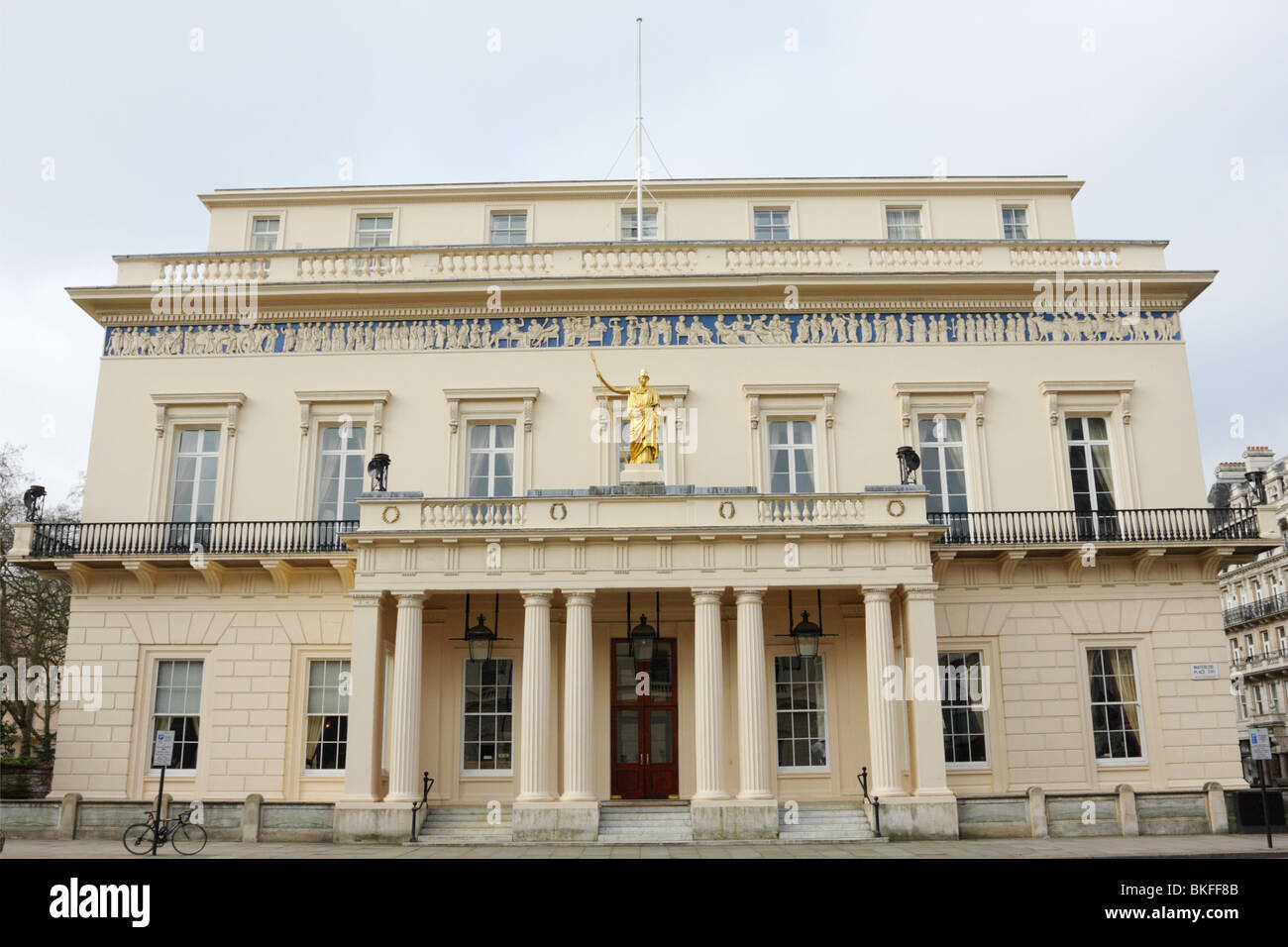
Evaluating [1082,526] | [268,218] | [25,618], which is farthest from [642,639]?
[25,618]

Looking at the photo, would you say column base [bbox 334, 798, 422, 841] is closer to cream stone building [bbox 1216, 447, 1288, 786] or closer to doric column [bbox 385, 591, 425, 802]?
doric column [bbox 385, 591, 425, 802]

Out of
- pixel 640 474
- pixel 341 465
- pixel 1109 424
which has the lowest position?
pixel 640 474

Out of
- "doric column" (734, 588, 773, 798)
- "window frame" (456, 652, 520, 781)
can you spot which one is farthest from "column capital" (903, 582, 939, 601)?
"window frame" (456, 652, 520, 781)

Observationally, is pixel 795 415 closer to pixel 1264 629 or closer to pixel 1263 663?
pixel 1263 663

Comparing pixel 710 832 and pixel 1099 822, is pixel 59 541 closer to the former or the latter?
pixel 710 832

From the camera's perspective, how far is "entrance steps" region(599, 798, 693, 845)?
60.4ft

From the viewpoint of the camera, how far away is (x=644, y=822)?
18938mm

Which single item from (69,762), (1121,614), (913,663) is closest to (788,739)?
(913,663)

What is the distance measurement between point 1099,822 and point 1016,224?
15394 millimetres

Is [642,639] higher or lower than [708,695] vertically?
higher

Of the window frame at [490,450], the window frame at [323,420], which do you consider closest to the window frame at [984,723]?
the window frame at [490,450]

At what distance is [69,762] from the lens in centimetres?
2181

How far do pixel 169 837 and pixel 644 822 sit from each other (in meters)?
8.42

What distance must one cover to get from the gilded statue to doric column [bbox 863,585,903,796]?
16.8 ft
